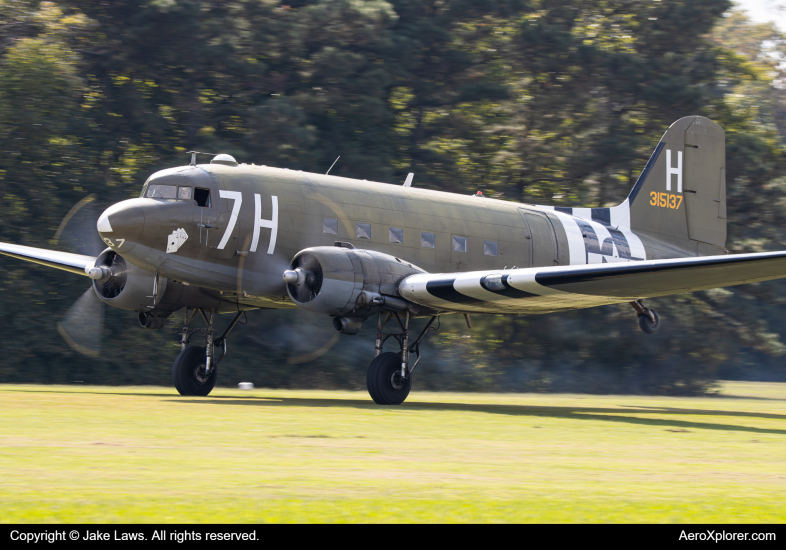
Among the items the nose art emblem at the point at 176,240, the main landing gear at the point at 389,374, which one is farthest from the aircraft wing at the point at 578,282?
the nose art emblem at the point at 176,240

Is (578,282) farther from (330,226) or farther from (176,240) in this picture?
(176,240)

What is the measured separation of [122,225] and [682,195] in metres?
12.5

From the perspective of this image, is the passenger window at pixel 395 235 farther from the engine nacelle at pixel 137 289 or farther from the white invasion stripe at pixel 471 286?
the engine nacelle at pixel 137 289

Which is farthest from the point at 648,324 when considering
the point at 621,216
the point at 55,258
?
the point at 55,258

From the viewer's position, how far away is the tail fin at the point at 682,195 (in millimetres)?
21141

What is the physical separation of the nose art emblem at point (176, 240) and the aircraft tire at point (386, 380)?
11.6 feet

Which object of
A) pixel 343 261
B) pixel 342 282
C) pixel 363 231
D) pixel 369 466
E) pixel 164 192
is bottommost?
pixel 363 231

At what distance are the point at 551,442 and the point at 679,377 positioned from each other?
21249mm

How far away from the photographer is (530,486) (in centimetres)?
699

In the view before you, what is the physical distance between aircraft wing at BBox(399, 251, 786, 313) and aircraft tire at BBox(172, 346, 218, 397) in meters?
4.43

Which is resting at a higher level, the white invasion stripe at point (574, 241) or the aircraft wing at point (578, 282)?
the aircraft wing at point (578, 282)

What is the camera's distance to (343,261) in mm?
14805

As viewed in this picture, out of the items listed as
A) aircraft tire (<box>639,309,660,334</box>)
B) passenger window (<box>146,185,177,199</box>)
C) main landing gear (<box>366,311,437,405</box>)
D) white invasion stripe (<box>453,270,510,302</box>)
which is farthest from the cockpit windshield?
aircraft tire (<box>639,309,660,334</box>)
